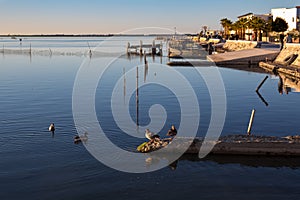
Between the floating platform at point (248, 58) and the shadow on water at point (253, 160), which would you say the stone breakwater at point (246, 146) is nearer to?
the shadow on water at point (253, 160)

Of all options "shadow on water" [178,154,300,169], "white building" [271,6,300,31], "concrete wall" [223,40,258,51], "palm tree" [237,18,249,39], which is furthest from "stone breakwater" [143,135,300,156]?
"palm tree" [237,18,249,39]

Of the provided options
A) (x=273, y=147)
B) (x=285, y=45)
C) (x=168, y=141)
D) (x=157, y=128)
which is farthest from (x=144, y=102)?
(x=285, y=45)

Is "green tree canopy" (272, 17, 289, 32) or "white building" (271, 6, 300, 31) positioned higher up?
"white building" (271, 6, 300, 31)

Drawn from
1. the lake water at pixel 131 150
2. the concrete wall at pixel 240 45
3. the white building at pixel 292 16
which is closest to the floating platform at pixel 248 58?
the concrete wall at pixel 240 45

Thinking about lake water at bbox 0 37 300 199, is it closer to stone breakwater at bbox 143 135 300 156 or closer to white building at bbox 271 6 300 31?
stone breakwater at bbox 143 135 300 156

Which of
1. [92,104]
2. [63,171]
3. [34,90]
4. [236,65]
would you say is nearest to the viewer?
[63,171]

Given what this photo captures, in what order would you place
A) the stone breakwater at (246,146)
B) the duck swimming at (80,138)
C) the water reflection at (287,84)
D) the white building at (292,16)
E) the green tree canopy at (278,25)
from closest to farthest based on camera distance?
1. the stone breakwater at (246,146)
2. the duck swimming at (80,138)
3. the water reflection at (287,84)
4. the green tree canopy at (278,25)
5. the white building at (292,16)

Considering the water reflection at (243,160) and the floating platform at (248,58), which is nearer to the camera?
the water reflection at (243,160)

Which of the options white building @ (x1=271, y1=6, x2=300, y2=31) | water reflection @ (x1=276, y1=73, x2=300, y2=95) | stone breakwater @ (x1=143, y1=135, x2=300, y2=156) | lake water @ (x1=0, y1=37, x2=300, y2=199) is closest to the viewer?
lake water @ (x1=0, y1=37, x2=300, y2=199)

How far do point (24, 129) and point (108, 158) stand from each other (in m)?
9.29

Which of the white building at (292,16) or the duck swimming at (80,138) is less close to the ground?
the white building at (292,16)

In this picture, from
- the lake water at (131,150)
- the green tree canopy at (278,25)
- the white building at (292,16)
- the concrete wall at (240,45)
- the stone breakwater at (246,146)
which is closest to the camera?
the lake water at (131,150)

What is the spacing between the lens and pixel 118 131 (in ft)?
91.1

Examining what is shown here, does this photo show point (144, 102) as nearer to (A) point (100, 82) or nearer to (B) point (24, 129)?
(B) point (24, 129)
